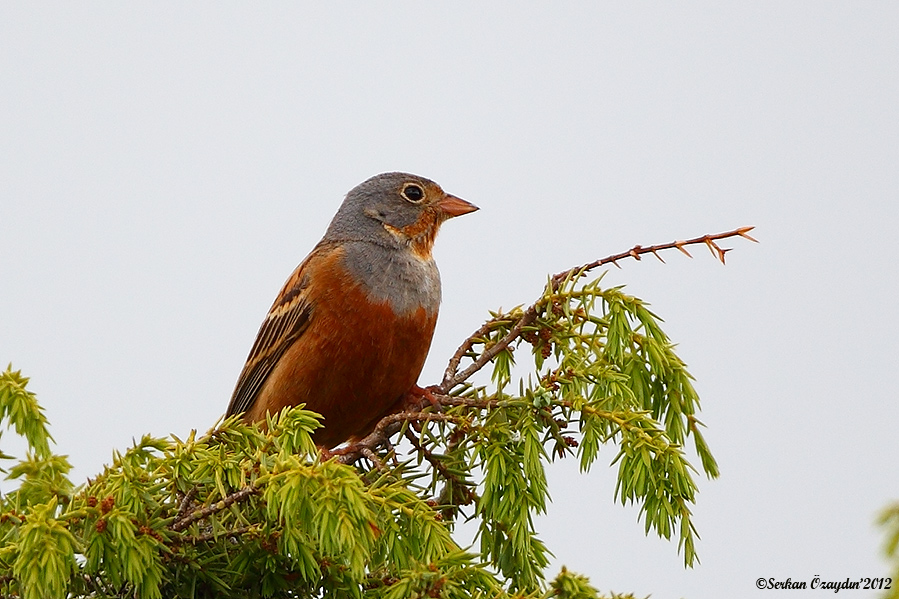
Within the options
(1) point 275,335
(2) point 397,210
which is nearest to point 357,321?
(1) point 275,335

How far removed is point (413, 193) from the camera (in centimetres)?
632

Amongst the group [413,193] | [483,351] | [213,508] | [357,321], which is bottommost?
A: [213,508]

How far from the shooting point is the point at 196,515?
2.38 metres

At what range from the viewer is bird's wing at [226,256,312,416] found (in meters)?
5.64

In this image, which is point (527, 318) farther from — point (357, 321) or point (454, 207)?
point (454, 207)

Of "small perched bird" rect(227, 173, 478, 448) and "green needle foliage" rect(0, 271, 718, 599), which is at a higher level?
"small perched bird" rect(227, 173, 478, 448)

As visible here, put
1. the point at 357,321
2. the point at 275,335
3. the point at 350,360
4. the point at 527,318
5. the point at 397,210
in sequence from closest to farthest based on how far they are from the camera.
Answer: the point at 527,318, the point at 350,360, the point at 357,321, the point at 275,335, the point at 397,210

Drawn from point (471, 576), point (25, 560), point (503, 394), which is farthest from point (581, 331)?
point (25, 560)

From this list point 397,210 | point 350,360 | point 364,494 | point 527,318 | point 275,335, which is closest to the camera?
point 364,494

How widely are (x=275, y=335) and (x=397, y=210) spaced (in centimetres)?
105

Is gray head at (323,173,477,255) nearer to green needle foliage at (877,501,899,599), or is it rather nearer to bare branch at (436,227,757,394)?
bare branch at (436,227,757,394)

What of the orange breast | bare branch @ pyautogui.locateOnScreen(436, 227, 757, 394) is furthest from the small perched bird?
bare branch @ pyautogui.locateOnScreen(436, 227, 757, 394)

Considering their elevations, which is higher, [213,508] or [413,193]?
[413,193]

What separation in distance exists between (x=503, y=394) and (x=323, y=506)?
42.3 inches
